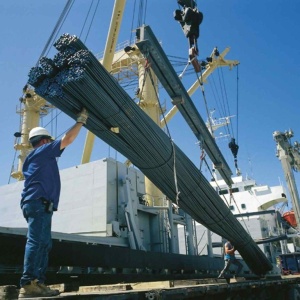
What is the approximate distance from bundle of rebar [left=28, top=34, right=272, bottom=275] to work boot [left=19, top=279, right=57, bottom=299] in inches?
83.2

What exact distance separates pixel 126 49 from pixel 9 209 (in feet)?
33.6

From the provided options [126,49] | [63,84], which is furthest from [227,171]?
[126,49]

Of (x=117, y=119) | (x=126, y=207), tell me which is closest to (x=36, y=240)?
(x=117, y=119)

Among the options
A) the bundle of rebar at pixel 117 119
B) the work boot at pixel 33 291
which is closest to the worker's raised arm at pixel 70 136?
the bundle of rebar at pixel 117 119

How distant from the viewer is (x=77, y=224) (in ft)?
33.5

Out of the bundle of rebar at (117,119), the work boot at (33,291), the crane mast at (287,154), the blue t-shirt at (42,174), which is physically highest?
the crane mast at (287,154)

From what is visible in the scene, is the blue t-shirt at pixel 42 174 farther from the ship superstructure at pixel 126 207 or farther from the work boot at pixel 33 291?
the ship superstructure at pixel 126 207

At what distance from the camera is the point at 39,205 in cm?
322

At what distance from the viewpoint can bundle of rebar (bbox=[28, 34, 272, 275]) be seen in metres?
3.92

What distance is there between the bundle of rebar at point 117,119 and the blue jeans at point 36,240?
1427mm

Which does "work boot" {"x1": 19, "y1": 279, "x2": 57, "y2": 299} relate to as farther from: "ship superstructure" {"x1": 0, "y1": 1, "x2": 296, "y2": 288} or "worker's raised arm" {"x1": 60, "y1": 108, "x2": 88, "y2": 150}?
"ship superstructure" {"x1": 0, "y1": 1, "x2": 296, "y2": 288}

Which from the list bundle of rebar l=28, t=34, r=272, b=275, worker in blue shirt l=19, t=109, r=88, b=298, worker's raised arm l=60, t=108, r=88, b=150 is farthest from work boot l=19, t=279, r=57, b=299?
bundle of rebar l=28, t=34, r=272, b=275

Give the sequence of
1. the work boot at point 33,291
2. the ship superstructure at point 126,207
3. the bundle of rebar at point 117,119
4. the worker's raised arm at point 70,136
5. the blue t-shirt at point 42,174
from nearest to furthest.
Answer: the work boot at point 33,291, the blue t-shirt at point 42,174, the worker's raised arm at point 70,136, the bundle of rebar at point 117,119, the ship superstructure at point 126,207

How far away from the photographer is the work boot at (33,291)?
2.84m
